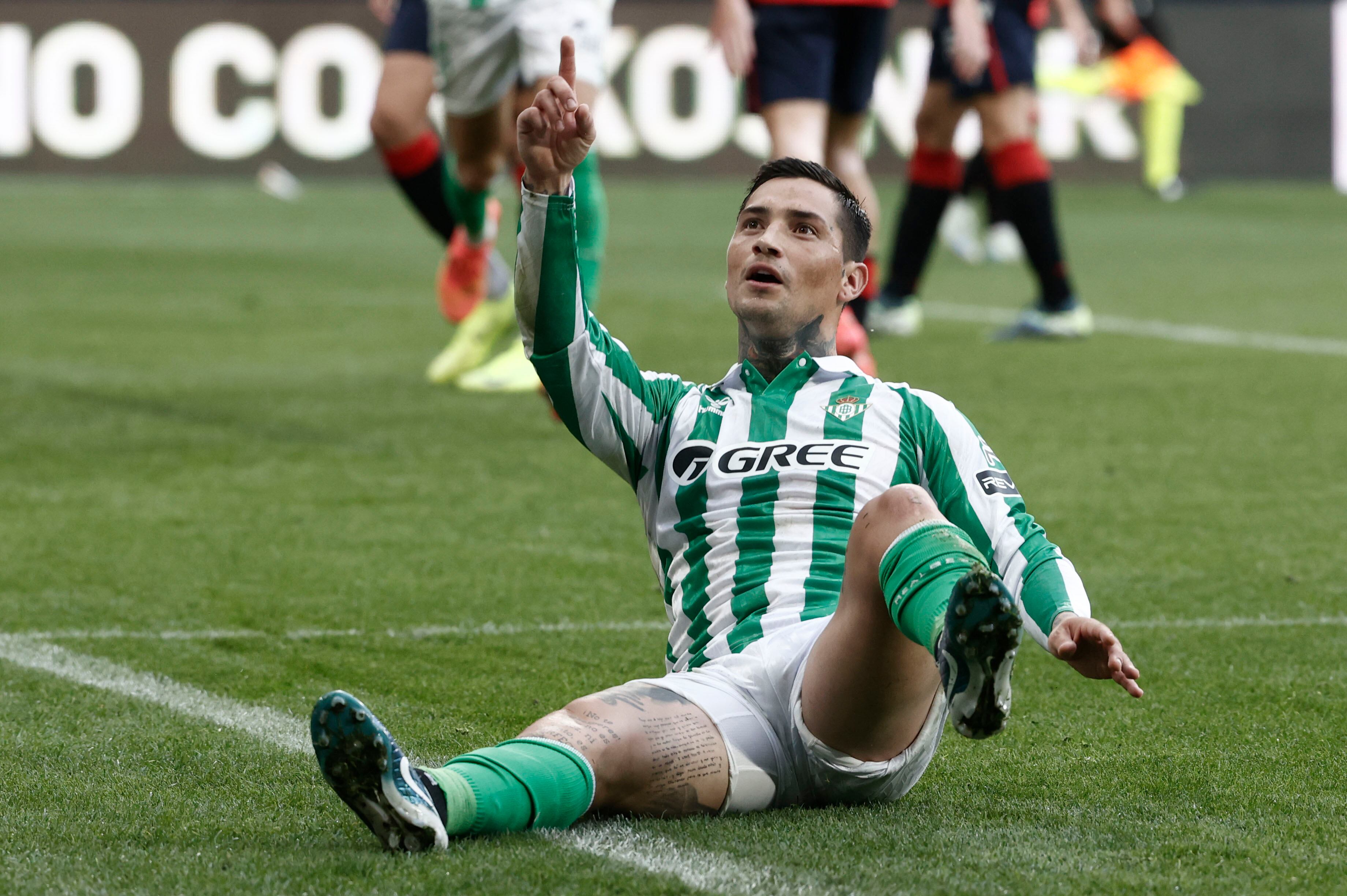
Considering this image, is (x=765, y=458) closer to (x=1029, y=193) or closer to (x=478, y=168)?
(x=478, y=168)

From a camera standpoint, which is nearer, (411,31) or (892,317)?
(411,31)

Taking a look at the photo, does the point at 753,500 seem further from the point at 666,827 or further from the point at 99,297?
the point at 99,297

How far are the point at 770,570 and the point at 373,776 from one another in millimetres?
769

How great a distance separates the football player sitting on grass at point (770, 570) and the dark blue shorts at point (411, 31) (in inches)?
141

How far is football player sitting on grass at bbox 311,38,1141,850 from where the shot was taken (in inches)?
91.5

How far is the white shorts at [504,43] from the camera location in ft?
20.2

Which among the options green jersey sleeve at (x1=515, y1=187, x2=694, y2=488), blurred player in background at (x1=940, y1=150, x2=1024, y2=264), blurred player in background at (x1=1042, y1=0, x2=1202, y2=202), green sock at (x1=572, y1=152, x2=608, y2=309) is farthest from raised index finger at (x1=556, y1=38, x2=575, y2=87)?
blurred player in background at (x1=1042, y1=0, x2=1202, y2=202)

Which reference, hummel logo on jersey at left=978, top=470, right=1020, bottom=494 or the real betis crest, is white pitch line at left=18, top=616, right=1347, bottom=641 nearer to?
the real betis crest

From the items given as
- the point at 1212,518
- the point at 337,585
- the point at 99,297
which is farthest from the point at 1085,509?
Answer: the point at 99,297

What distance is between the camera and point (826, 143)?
7051 millimetres

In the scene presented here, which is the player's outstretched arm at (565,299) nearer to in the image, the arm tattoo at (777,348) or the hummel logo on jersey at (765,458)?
the hummel logo on jersey at (765,458)

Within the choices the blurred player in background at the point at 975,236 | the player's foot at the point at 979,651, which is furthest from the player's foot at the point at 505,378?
the blurred player in background at the point at 975,236

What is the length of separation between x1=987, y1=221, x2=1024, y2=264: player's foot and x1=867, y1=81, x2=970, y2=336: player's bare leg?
4.20 meters

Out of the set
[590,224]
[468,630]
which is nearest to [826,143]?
[590,224]
